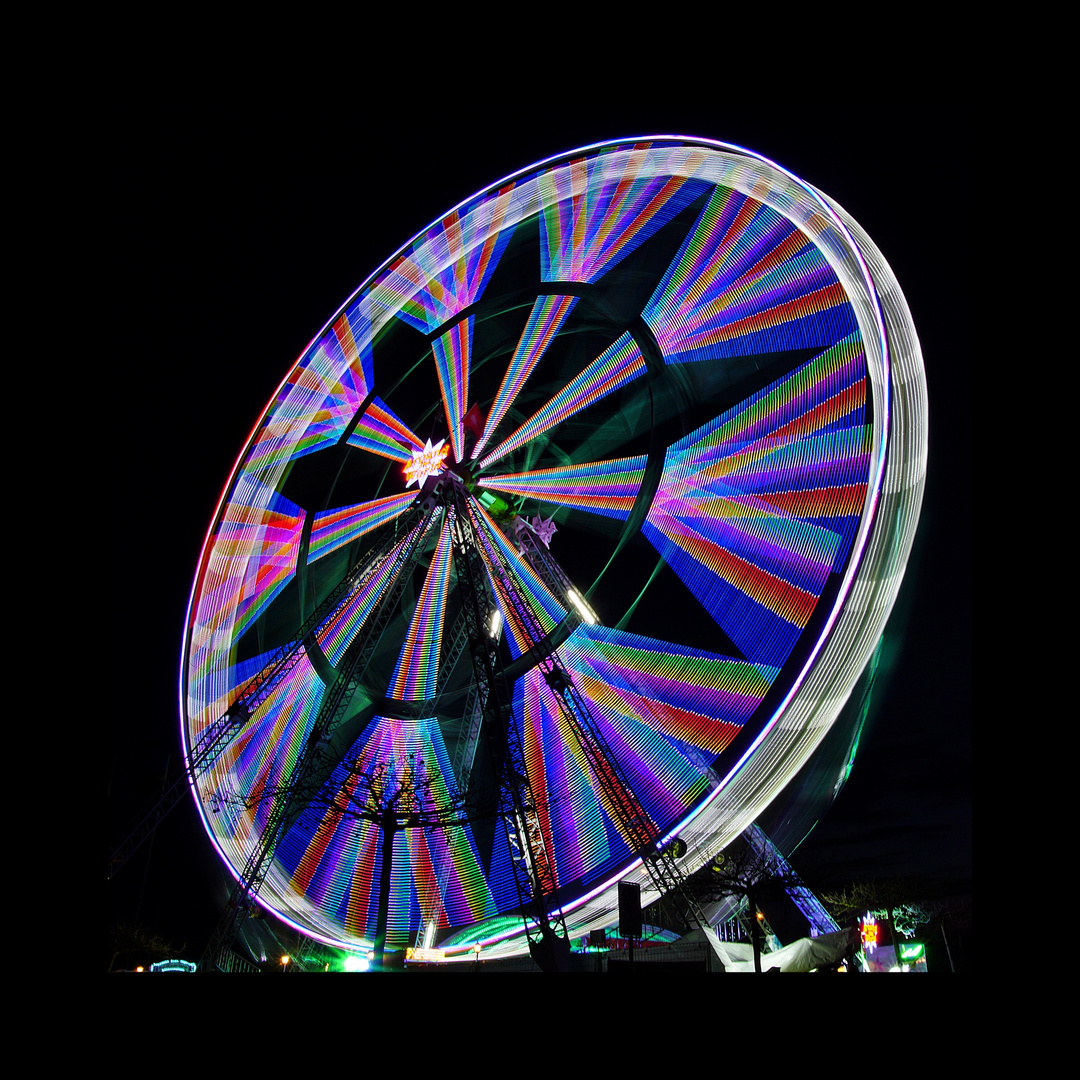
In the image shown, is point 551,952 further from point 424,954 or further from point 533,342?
point 533,342

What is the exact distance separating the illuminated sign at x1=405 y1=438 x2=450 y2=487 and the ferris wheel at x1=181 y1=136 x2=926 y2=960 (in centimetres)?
5

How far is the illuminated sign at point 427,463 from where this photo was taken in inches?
412

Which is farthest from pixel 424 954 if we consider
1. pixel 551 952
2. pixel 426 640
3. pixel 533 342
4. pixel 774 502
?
pixel 533 342

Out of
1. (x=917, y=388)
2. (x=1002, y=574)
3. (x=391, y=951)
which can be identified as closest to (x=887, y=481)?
(x=917, y=388)

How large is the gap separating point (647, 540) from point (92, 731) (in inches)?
248

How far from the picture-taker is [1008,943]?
3031 millimetres

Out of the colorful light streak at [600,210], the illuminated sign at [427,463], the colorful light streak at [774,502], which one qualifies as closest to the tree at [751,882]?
the colorful light streak at [774,502]

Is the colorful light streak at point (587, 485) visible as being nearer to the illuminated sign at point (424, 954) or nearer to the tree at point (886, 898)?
the illuminated sign at point (424, 954)

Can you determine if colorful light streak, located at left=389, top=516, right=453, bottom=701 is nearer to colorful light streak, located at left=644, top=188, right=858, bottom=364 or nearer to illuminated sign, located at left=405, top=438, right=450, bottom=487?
illuminated sign, located at left=405, top=438, right=450, bottom=487

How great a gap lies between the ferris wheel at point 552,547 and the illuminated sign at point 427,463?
0.15 ft

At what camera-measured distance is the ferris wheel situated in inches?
284

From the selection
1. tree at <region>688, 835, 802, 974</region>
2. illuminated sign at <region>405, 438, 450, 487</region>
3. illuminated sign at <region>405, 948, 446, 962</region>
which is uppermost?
illuminated sign at <region>405, 438, 450, 487</region>

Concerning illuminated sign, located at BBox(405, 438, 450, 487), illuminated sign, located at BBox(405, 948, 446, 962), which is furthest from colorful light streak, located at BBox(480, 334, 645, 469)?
illuminated sign, located at BBox(405, 948, 446, 962)

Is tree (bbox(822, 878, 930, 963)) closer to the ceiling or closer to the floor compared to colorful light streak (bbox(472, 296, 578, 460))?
closer to the floor
